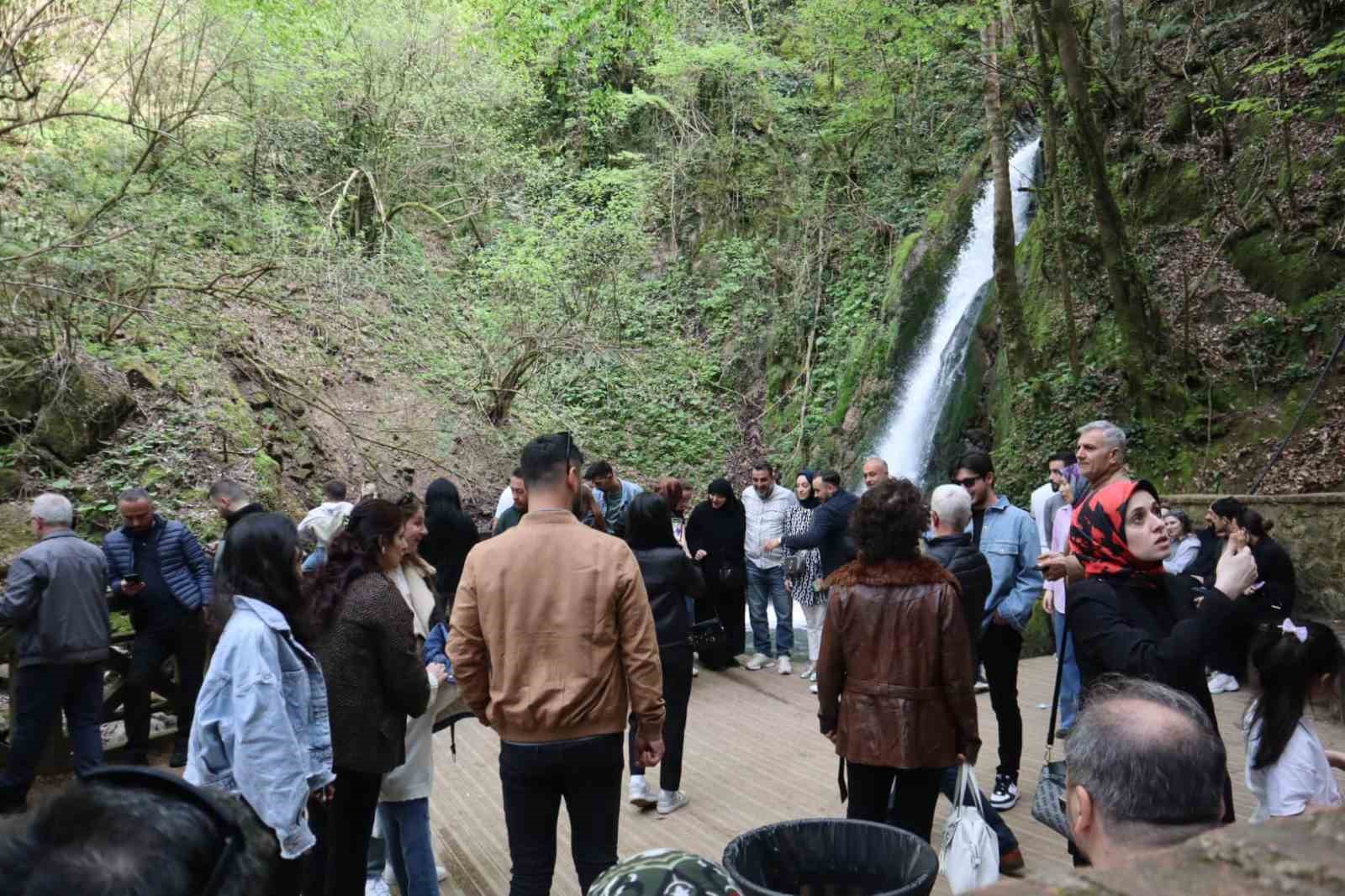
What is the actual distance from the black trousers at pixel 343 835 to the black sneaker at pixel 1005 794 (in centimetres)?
365

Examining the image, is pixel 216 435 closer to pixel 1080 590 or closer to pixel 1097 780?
pixel 1080 590

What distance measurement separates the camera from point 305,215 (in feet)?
50.0

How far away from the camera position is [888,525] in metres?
3.70

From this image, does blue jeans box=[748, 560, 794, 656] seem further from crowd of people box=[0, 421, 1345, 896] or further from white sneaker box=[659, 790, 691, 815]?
crowd of people box=[0, 421, 1345, 896]

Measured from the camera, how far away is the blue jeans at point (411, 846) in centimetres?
379

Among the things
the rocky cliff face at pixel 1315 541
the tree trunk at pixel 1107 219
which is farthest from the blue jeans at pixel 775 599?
the tree trunk at pixel 1107 219

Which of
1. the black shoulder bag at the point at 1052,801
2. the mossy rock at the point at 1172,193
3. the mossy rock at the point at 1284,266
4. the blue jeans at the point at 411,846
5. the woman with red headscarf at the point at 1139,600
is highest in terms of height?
the mossy rock at the point at 1172,193

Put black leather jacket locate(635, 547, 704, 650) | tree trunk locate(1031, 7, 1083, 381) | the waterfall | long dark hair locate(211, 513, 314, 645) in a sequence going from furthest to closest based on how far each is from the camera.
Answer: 1. the waterfall
2. tree trunk locate(1031, 7, 1083, 381)
3. black leather jacket locate(635, 547, 704, 650)
4. long dark hair locate(211, 513, 314, 645)

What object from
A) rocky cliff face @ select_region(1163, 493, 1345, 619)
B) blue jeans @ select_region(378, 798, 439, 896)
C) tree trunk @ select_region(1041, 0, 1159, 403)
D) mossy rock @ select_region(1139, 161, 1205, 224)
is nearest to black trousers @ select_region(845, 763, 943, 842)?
blue jeans @ select_region(378, 798, 439, 896)

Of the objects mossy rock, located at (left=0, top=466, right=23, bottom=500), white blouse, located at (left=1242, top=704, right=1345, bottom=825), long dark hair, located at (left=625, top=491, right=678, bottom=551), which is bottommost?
mossy rock, located at (left=0, top=466, right=23, bottom=500)

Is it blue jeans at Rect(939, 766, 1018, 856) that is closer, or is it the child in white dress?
the child in white dress

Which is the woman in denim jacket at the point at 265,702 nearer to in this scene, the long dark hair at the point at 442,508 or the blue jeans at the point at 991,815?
the blue jeans at the point at 991,815

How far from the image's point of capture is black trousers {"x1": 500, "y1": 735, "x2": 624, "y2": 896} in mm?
3260

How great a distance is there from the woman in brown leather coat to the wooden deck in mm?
1044
